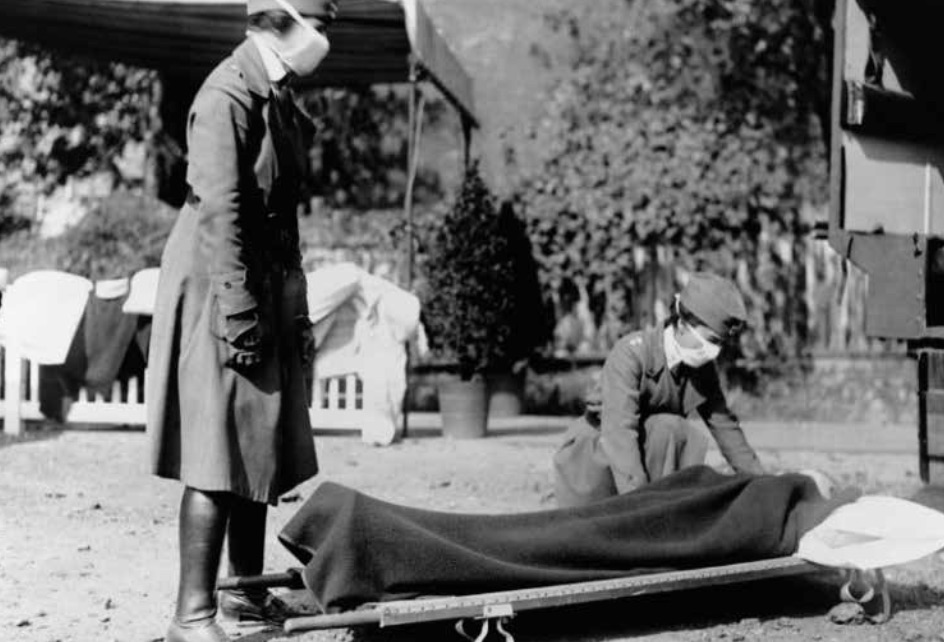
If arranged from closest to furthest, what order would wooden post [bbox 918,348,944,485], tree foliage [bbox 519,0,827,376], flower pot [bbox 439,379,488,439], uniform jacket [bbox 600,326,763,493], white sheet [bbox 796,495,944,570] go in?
1. white sheet [bbox 796,495,944,570]
2. uniform jacket [bbox 600,326,763,493]
3. wooden post [bbox 918,348,944,485]
4. flower pot [bbox 439,379,488,439]
5. tree foliage [bbox 519,0,827,376]

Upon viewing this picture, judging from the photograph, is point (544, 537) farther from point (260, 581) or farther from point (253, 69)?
point (253, 69)

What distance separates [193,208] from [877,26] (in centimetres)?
497

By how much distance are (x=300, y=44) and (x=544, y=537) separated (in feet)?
5.53

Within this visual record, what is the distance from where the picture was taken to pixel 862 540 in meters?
4.55

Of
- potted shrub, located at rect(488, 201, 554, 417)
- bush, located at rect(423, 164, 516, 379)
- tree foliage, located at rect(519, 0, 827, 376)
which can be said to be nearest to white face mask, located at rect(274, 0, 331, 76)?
bush, located at rect(423, 164, 516, 379)

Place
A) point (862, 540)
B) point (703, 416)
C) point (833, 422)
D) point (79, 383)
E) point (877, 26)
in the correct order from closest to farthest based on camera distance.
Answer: point (862, 540) → point (703, 416) → point (877, 26) → point (79, 383) → point (833, 422)

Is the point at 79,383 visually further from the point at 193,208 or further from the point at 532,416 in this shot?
the point at 193,208

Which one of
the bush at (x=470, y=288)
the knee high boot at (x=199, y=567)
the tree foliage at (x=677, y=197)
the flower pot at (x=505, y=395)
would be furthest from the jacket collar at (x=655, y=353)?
the tree foliage at (x=677, y=197)

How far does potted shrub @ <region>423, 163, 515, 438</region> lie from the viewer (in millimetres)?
9703

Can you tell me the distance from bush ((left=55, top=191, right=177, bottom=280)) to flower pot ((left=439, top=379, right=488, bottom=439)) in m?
3.01

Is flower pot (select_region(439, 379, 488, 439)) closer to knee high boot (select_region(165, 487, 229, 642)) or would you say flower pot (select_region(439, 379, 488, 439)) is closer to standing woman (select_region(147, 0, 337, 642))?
standing woman (select_region(147, 0, 337, 642))

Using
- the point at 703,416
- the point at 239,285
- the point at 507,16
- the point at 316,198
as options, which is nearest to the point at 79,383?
the point at 703,416

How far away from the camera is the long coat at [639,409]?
5.49m

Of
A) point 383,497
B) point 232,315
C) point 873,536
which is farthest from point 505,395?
point 232,315
